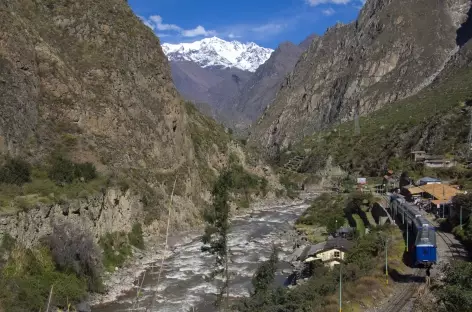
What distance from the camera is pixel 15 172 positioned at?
41875mm

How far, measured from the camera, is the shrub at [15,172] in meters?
40.8

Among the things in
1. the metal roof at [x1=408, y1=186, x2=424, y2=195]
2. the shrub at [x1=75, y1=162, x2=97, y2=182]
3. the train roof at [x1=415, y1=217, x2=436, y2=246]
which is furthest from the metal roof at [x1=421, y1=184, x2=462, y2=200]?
the shrub at [x1=75, y1=162, x2=97, y2=182]

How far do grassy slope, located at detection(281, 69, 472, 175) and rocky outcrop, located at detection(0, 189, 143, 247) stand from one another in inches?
2156

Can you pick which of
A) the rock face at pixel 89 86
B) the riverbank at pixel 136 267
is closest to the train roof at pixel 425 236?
the riverbank at pixel 136 267

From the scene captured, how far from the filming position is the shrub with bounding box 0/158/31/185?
40812 mm

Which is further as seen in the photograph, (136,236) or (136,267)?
(136,236)

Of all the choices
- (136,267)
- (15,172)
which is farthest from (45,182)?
(136,267)

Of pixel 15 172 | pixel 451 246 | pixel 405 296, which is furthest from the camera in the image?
pixel 15 172

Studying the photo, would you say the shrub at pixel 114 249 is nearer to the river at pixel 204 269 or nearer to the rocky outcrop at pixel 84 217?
the rocky outcrop at pixel 84 217

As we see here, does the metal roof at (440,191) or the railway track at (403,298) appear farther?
the metal roof at (440,191)

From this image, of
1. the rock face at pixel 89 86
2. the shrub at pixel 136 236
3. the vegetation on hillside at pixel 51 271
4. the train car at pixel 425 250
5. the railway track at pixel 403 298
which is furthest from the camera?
the shrub at pixel 136 236

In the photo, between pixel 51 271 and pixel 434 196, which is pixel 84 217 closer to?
pixel 51 271

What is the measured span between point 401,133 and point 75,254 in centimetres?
A: 9342

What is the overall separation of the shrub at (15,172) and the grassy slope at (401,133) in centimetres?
6476
